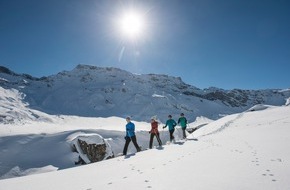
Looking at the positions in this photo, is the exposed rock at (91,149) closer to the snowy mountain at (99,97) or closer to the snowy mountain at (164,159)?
the snowy mountain at (164,159)

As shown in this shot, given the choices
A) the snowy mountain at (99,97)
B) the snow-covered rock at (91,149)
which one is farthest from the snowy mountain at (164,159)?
the snowy mountain at (99,97)

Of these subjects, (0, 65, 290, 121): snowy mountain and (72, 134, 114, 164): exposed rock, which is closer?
(72, 134, 114, 164): exposed rock

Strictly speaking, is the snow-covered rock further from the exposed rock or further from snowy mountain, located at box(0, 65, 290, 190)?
snowy mountain, located at box(0, 65, 290, 190)

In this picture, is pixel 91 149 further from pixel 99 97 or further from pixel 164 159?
pixel 99 97

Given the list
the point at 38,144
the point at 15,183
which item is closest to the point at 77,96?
the point at 38,144

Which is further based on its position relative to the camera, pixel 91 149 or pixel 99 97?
pixel 99 97

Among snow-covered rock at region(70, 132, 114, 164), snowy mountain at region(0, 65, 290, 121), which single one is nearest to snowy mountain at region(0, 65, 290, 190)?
snow-covered rock at region(70, 132, 114, 164)

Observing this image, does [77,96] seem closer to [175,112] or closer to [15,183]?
[175,112]

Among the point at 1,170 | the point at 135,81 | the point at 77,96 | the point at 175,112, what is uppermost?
the point at 135,81

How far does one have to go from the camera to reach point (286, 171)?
729cm

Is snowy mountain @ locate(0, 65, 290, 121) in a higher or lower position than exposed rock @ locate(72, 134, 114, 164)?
higher

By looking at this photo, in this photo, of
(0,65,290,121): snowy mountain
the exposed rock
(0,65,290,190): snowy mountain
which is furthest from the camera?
(0,65,290,121): snowy mountain

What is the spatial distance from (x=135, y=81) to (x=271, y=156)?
462 feet

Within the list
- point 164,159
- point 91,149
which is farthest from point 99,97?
point 164,159
